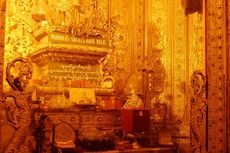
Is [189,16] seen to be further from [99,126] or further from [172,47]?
[99,126]

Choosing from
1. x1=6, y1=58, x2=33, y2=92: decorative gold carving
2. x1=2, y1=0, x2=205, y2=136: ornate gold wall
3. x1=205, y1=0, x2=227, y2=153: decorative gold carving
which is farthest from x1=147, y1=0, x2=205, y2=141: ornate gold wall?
x1=6, y1=58, x2=33, y2=92: decorative gold carving

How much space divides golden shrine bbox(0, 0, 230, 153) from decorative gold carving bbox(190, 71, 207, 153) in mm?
1354

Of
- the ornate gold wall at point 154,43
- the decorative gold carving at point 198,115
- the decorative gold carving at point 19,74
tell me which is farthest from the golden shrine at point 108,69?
the decorative gold carving at point 19,74

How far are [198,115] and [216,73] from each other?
0.58 metres

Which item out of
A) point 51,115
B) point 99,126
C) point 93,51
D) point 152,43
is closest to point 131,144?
point 99,126

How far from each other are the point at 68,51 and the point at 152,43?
2190 millimetres

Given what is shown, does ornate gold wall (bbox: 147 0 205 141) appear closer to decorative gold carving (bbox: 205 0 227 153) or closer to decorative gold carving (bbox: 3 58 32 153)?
decorative gold carving (bbox: 205 0 227 153)

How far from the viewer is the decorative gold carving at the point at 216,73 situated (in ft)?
15.8

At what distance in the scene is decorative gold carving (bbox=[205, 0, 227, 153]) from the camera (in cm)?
483

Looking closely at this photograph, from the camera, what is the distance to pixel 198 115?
5023 mm

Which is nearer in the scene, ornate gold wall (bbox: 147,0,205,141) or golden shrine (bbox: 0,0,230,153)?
golden shrine (bbox: 0,0,230,153)

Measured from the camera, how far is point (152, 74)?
9.08 metres

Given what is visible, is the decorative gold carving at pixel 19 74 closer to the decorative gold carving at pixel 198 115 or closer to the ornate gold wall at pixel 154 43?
the decorative gold carving at pixel 198 115

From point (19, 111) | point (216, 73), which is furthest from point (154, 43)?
point (19, 111)
